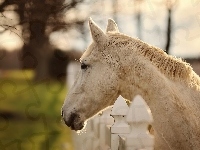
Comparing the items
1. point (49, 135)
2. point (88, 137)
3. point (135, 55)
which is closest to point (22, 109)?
point (49, 135)

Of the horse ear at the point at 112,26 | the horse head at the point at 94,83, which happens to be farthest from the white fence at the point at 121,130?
the horse ear at the point at 112,26

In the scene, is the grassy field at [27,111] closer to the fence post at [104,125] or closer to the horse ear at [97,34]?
the horse ear at [97,34]

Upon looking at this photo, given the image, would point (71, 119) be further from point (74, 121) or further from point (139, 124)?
point (139, 124)

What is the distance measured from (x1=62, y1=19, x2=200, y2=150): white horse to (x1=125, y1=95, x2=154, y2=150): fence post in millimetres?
56

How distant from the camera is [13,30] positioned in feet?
8.89

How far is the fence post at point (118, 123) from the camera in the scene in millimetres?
3307

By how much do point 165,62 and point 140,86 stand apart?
20 centimetres

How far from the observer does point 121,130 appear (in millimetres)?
3432

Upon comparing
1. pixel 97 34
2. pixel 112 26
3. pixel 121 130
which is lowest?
pixel 121 130

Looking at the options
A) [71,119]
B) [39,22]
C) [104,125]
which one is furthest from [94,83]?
[104,125]

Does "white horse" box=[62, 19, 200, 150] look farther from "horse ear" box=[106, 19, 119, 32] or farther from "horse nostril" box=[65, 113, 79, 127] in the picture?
"horse ear" box=[106, 19, 119, 32]

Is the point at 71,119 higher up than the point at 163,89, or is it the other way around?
the point at 163,89

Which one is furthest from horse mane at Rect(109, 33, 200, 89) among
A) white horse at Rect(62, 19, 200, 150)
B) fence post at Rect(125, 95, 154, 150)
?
fence post at Rect(125, 95, 154, 150)

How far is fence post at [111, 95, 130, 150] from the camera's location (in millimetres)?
3307
